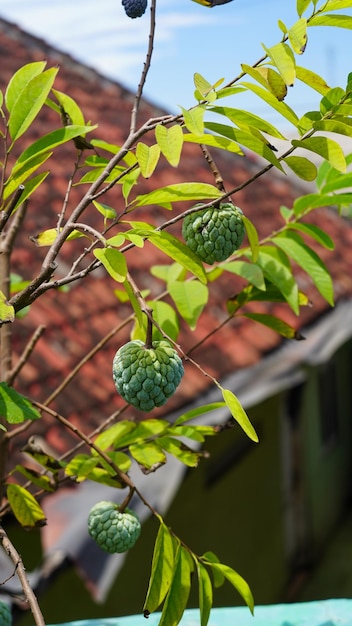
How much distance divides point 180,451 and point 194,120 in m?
0.56

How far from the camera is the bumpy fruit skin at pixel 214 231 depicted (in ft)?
3.41

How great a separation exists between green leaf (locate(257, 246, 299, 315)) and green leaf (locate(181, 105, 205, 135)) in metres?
0.46

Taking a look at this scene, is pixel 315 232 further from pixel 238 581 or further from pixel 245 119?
pixel 238 581

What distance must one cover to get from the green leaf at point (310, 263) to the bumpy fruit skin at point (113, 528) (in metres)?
0.45

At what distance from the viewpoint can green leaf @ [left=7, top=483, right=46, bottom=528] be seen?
1.24 metres

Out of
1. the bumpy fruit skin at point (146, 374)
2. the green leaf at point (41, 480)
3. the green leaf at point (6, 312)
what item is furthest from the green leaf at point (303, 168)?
the green leaf at point (41, 480)

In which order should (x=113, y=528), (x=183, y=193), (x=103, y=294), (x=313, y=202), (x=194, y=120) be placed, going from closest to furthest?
1. (x=194, y=120)
2. (x=183, y=193)
3. (x=113, y=528)
4. (x=313, y=202)
5. (x=103, y=294)

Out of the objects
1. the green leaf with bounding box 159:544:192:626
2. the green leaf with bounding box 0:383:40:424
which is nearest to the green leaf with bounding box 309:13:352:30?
the green leaf with bounding box 0:383:40:424

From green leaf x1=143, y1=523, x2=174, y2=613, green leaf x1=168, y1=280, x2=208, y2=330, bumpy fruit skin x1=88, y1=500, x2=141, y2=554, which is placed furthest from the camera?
green leaf x1=168, y1=280, x2=208, y2=330

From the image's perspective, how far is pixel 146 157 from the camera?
947mm

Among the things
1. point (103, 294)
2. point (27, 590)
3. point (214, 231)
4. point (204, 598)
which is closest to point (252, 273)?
point (214, 231)

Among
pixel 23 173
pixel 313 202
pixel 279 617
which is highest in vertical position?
pixel 23 173

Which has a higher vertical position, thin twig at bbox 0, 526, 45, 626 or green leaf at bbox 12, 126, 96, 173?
green leaf at bbox 12, 126, 96, 173

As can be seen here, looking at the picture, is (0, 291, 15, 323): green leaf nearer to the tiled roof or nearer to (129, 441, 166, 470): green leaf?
(129, 441, 166, 470): green leaf
